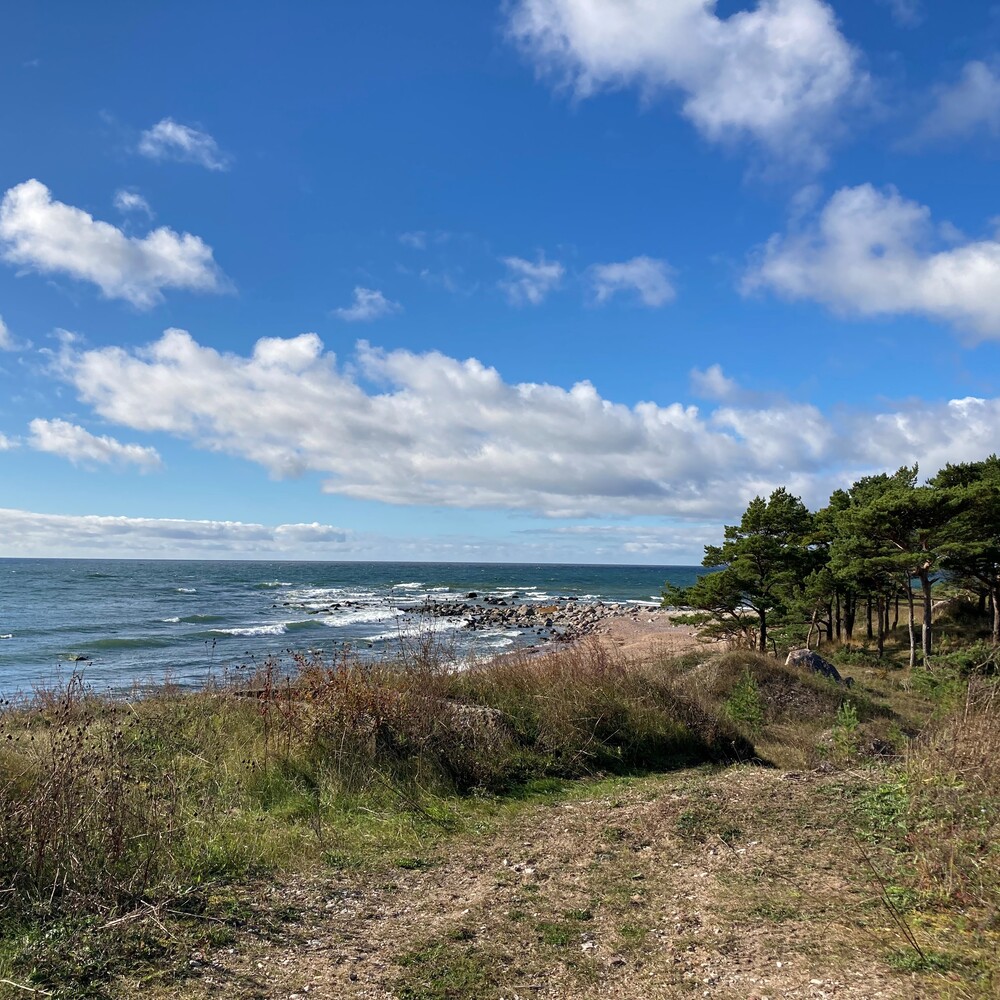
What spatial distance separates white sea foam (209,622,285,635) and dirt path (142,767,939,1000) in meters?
34.2

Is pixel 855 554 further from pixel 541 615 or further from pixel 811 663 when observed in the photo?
pixel 541 615

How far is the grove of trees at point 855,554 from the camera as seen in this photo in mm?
24328

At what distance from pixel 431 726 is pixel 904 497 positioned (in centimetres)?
2176

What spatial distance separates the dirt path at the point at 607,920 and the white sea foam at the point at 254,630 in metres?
34.2

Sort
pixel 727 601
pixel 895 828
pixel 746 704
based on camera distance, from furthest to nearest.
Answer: pixel 727 601 → pixel 746 704 → pixel 895 828

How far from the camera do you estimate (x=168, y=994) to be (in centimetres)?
378

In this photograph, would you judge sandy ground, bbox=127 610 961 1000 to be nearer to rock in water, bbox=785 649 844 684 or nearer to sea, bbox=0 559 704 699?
sea, bbox=0 559 704 699

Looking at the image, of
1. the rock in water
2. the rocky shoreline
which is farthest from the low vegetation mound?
the rocky shoreline

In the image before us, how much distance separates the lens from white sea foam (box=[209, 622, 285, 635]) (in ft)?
124

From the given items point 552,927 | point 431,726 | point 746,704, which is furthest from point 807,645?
point 552,927

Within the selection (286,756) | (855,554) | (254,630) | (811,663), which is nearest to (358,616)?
(254,630)

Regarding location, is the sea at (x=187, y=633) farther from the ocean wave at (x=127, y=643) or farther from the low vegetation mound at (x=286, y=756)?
the low vegetation mound at (x=286, y=756)

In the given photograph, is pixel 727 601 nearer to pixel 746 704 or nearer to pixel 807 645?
pixel 807 645

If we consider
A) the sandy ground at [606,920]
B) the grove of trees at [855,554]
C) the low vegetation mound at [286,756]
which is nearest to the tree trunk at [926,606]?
the grove of trees at [855,554]
